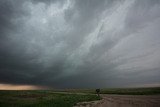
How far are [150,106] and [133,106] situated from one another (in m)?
2.91

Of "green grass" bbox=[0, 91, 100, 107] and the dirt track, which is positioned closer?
"green grass" bbox=[0, 91, 100, 107]

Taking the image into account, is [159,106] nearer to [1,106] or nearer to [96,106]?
[96,106]

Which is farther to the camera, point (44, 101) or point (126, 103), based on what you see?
point (44, 101)

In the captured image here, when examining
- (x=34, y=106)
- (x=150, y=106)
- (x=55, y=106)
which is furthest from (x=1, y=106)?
(x=150, y=106)

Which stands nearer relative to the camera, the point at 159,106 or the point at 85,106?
the point at 159,106

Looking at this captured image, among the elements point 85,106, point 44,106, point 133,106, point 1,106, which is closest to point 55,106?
point 44,106

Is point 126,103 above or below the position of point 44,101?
below

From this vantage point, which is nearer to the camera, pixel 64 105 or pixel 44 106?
pixel 44 106

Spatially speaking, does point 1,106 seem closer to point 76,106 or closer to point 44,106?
point 44,106

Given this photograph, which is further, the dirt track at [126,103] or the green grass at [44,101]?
the dirt track at [126,103]

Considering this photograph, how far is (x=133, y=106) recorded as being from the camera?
119 ft

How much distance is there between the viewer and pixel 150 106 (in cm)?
3525

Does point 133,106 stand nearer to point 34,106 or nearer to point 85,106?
point 85,106

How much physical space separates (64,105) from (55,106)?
2.23 metres
